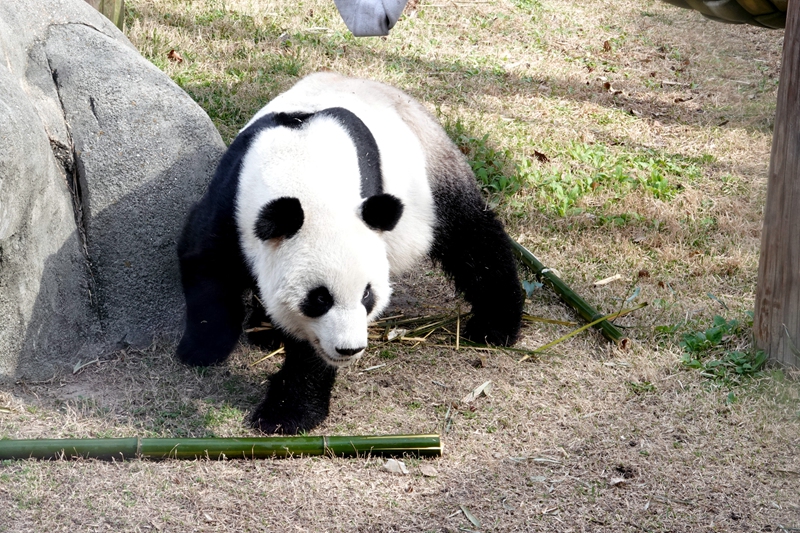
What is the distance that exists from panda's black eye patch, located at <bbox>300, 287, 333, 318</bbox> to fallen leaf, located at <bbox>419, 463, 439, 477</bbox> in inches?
29.6

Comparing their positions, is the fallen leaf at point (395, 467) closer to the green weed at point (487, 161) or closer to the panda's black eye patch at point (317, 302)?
the panda's black eye patch at point (317, 302)

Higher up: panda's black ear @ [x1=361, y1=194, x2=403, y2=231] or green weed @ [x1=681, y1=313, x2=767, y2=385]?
panda's black ear @ [x1=361, y1=194, x2=403, y2=231]

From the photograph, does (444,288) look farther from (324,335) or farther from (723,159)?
(723,159)

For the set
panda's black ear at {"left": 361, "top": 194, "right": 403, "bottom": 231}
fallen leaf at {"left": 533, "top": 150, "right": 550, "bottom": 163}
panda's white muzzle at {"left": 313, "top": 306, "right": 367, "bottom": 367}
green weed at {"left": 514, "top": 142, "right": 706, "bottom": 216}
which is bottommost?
green weed at {"left": 514, "top": 142, "right": 706, "bottom": 216}

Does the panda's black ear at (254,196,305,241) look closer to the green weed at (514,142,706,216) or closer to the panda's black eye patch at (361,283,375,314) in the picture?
the panda's black eye patch at (361,283,375,314)

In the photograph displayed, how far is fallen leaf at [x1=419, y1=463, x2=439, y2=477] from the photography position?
3.18m

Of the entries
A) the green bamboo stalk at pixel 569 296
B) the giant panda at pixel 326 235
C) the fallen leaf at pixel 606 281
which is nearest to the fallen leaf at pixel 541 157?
the green bamboo stalk at pixel 569 296

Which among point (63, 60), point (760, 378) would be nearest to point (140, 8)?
point (63, 60)

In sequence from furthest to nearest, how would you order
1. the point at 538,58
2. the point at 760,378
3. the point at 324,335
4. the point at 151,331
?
the point at 538,58
the point at 151,331
the point at 760,378
the point at 324,335

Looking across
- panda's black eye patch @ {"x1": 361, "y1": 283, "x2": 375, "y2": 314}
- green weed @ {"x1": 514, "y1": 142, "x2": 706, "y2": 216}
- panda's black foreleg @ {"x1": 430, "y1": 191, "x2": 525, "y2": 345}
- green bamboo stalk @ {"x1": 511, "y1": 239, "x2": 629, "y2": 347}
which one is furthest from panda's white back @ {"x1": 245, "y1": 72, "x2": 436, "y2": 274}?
green weed @ {"x1": 514, "y1": 142, "x2": 706, "y2": 216}

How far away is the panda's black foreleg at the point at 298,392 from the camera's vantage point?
3.44 metres

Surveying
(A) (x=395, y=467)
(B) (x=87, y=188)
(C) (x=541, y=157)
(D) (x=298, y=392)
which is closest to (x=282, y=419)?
(D) (x=298, y=392)

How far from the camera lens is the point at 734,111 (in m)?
7.49

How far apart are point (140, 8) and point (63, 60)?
346 centimetres
